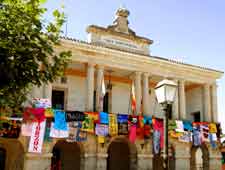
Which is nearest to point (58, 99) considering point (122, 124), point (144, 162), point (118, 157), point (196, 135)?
point (122, 124)

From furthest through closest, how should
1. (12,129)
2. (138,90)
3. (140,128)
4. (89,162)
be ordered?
(138,90) < (140,128) < (89,162) < (12,129)

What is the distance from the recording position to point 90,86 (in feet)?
58.9

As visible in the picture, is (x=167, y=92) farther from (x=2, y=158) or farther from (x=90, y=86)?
(x=2, y=158)

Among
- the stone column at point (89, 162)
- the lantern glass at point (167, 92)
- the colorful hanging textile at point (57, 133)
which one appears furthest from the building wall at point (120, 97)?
the lantern glass at point (167, 92)

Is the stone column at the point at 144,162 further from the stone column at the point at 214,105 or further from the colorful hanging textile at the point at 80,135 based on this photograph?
the stone column at the point at 214,105

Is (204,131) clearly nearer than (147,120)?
No

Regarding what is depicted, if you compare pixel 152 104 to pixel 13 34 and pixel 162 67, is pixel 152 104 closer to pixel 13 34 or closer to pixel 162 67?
pixel 162 67

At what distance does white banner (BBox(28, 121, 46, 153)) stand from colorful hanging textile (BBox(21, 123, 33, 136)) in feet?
0.44

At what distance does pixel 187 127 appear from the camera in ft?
64.8

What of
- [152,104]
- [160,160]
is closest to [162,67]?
[152,104]

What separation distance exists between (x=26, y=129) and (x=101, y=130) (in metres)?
3.74

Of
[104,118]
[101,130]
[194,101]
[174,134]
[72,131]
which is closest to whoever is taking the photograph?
[72,131]

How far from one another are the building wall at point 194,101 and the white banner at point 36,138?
35.7 ft

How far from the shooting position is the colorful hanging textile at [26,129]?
1552 cm
